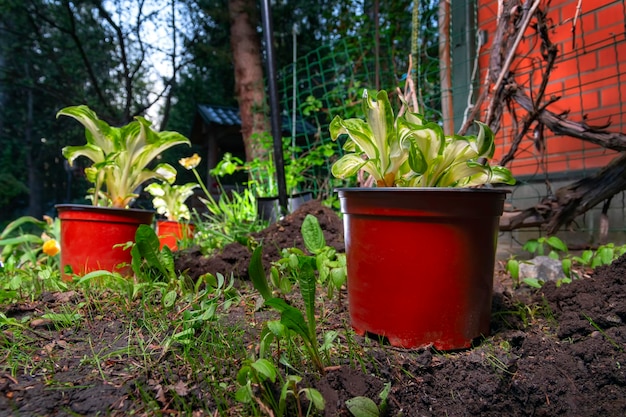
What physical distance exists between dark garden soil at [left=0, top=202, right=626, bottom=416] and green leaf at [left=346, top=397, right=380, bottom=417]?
0.03 meters

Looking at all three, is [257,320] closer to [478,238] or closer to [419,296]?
[419,296]

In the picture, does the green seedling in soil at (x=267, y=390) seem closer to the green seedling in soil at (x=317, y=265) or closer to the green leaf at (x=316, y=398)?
the green leaf at (x=316, y=398)

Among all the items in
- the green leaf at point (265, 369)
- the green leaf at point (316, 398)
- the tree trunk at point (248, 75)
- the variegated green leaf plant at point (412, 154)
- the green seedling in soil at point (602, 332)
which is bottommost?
the green seedling in soil at point (602, 332)

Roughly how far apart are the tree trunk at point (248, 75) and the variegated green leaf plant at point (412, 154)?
3.12 m

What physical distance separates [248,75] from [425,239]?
4.01m

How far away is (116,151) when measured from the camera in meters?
1.87

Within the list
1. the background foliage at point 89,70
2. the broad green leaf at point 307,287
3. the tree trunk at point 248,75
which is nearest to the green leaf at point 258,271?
the broad green leaf at point 307,287

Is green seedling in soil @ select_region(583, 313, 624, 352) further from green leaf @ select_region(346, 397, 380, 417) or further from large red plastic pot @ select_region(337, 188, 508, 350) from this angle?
green leaf @ select_region(346, 397, 380, 417)

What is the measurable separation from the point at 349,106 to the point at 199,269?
2498 mm

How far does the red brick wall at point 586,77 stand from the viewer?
234 cm

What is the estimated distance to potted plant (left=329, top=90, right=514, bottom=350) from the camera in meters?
1.03

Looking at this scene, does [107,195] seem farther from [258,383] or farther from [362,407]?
[362,407]

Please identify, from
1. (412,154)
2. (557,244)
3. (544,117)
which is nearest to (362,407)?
(412,154)

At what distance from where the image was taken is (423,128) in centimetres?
103
